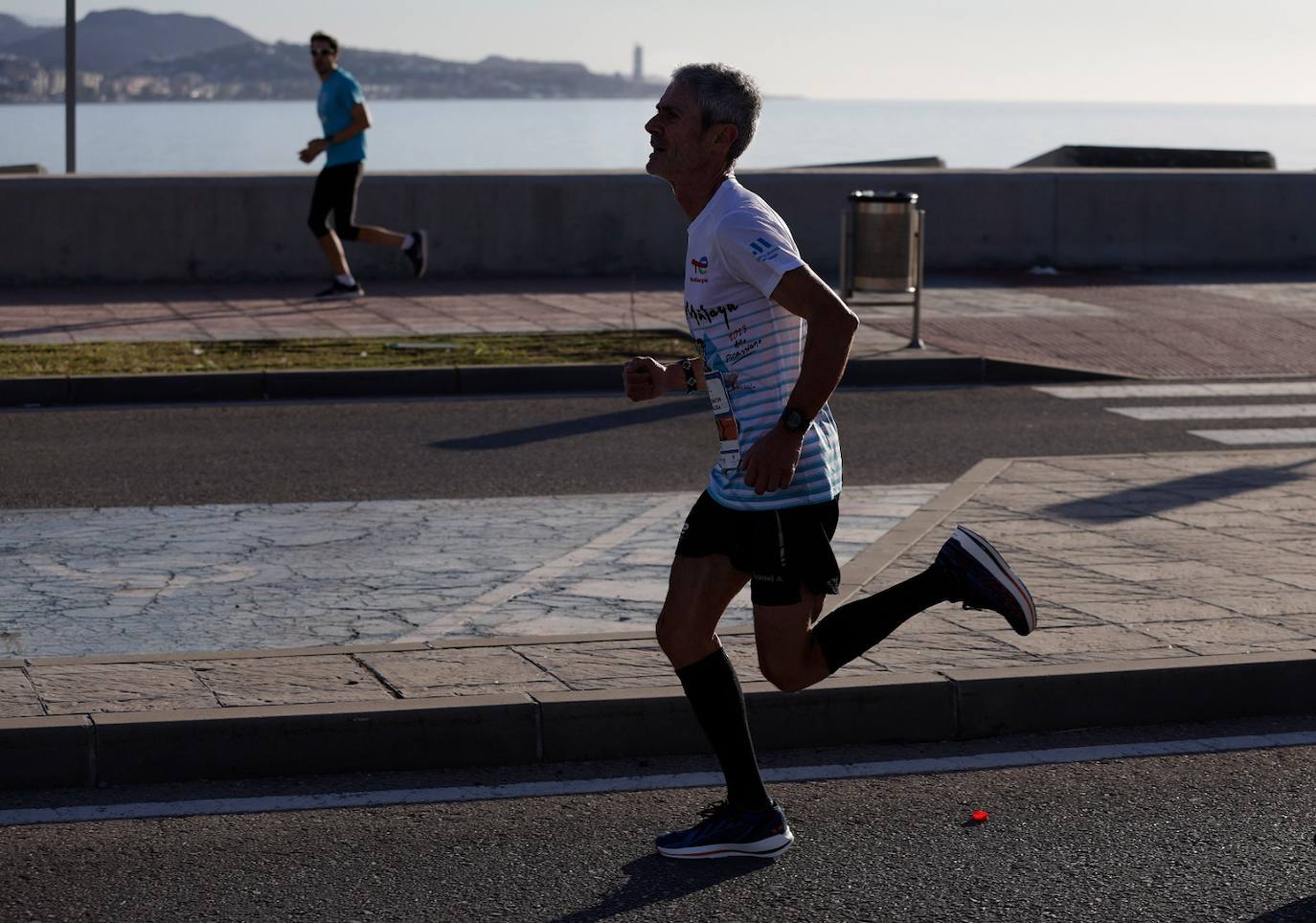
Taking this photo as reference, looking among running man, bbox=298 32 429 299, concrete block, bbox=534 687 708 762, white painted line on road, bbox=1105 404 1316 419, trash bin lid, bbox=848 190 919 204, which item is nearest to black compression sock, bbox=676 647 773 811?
concrete block, bbox=534 687 708 762

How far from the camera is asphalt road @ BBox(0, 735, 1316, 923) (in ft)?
13.8

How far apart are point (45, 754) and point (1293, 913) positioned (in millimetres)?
2989

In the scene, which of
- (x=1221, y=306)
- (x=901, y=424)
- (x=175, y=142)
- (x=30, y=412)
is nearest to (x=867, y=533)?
(x=901, y=424)

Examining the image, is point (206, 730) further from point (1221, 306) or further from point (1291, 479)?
point (1221, 306)

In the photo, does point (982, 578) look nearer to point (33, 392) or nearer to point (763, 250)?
point (763, 250)

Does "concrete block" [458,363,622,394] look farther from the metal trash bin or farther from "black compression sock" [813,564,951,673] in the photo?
"black compression sock" [813,564,951,673]

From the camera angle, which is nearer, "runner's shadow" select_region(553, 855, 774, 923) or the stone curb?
"runner's shadow" select_region(553, 855, 774, 923)

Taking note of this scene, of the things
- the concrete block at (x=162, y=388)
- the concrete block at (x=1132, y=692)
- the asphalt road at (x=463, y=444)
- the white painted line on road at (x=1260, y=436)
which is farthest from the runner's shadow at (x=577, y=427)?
the concrete block at (x=1132, y=692)

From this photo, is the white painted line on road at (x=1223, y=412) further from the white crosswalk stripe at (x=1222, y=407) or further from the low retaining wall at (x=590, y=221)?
the low retaining wall at (x=590, y=221)

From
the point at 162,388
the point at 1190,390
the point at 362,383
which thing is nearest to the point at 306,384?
the point at 362,383

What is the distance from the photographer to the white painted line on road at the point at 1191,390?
12.8 metres

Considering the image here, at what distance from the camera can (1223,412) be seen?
12023mm

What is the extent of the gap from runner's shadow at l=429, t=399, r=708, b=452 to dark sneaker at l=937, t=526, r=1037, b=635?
5.87 meters

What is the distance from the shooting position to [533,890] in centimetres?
432
